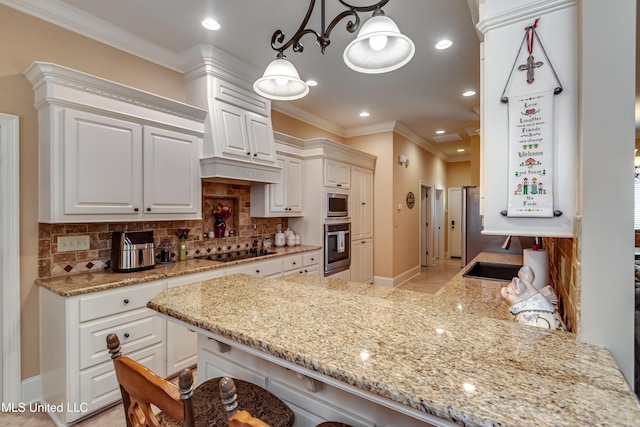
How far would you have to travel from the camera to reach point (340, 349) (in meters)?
0.84

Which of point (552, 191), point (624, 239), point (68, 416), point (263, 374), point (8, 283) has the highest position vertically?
point (552, 191)

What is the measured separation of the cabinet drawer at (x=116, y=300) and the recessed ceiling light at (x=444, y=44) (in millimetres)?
3101

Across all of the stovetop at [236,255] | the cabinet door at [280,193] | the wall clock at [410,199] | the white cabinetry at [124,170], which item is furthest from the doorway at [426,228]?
the white cabinetry at [124,170]

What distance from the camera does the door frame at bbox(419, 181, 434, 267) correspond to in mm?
7273

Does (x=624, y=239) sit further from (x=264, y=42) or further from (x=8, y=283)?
(x=8, y=283)

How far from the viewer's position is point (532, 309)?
1.14m

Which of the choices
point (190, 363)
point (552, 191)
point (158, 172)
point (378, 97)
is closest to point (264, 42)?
point (158, 172)

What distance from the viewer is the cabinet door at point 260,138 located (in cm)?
333

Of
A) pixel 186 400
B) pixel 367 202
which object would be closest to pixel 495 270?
pixel 367 202

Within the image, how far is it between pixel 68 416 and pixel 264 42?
10.3ft

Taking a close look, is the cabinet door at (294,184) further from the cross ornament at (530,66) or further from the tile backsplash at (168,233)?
the cross ornament at (530,66)

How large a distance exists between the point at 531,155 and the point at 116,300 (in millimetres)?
2487

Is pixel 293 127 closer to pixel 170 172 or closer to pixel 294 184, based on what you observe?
pixel 294 184

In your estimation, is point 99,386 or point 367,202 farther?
point 367,202
